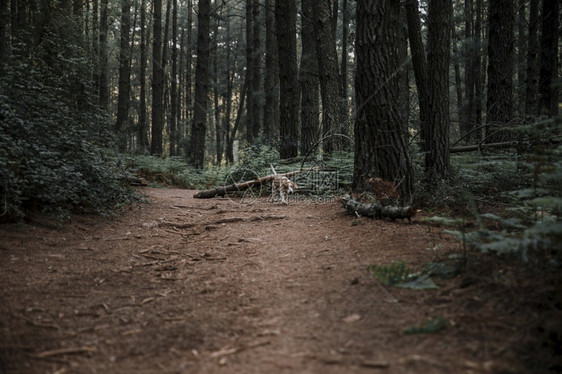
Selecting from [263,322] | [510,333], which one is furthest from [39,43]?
[510,333]

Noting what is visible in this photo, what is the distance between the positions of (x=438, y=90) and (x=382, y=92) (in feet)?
7.85

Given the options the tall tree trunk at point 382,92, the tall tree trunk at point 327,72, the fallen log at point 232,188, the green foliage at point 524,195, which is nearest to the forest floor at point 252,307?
the green foliage at point 524,195

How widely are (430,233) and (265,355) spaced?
260 centimetres

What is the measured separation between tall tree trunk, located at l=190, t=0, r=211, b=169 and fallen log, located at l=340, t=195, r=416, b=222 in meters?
10.2

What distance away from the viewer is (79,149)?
570 cm

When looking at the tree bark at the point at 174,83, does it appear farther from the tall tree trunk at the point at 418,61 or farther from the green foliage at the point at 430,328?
the green foliage at the point at 430,328

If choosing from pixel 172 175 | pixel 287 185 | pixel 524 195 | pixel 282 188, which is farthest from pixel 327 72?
pixel 524 195

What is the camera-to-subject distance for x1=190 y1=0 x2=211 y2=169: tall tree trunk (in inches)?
577

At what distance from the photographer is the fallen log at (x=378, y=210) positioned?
452 cm

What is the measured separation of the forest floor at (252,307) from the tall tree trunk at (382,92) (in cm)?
105

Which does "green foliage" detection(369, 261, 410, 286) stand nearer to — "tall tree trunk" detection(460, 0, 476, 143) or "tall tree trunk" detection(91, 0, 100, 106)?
"tall tree trunk" detection(91, 0, 100, 106)

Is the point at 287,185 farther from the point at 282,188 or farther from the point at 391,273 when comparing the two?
the point at 391,273

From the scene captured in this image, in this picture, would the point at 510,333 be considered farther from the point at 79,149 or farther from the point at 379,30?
the point at 79,149

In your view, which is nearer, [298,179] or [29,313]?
[29,313]
